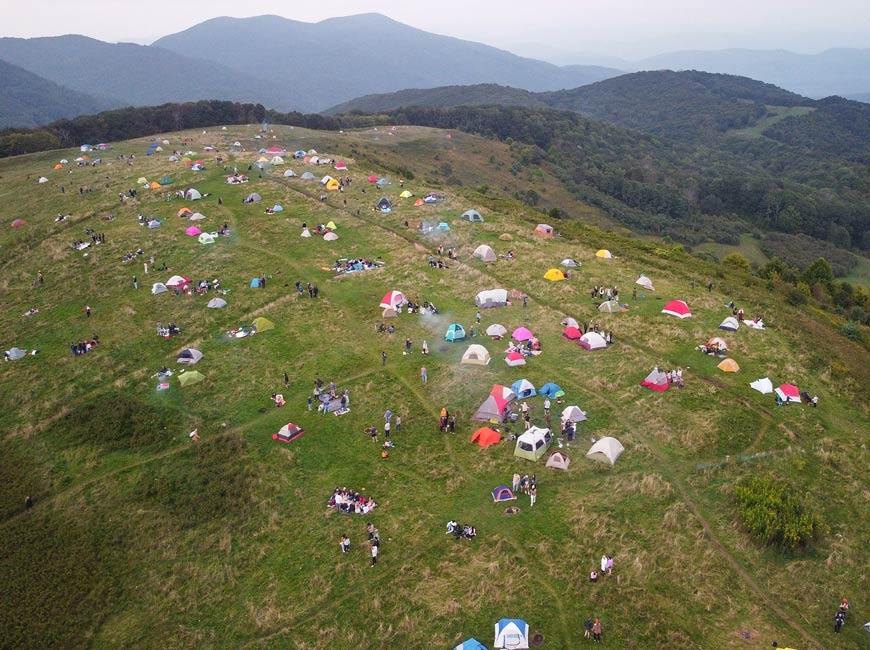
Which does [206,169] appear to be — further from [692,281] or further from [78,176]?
[692,281]

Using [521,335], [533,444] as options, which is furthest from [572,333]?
[533,444]

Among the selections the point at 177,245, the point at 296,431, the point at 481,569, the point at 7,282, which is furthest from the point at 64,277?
the point at 481,569

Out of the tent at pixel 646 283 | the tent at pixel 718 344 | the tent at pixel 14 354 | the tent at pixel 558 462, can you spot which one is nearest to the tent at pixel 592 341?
the tent at pixel 718 344

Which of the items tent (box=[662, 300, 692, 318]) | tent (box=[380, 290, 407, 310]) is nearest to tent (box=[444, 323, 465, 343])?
tent (box=[380, 290, 407, 310])

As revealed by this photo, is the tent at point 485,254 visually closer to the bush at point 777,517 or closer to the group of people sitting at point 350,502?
the group of people sitting at point 350,502

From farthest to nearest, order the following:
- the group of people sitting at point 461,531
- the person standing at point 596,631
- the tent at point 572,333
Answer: the tent at point 572,333, the group of people sitting at point 461,531, the person standing at point 596,631

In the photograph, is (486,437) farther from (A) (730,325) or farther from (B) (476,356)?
(A) (730,325)
